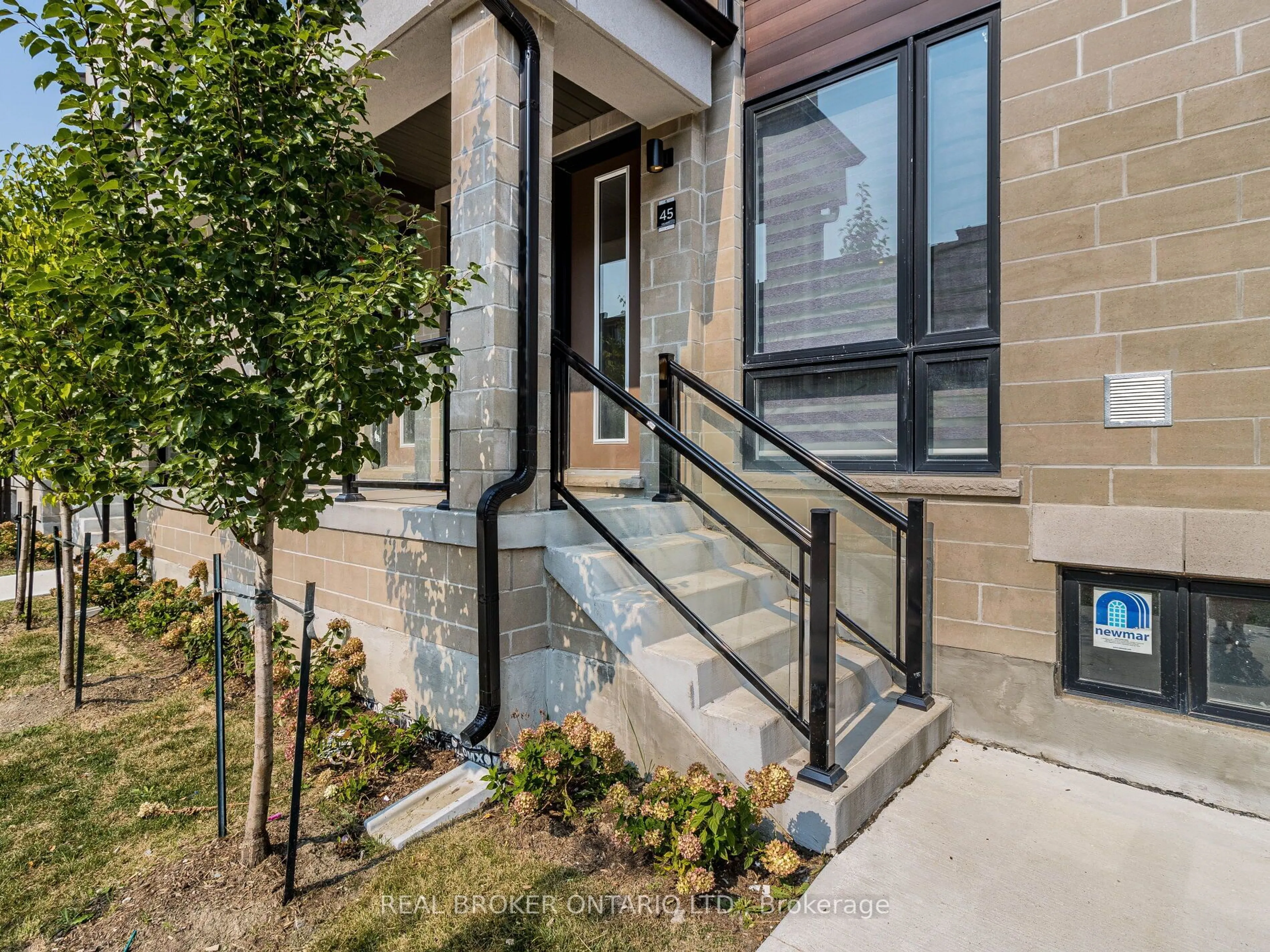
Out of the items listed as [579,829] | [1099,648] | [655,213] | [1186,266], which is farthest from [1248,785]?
[655,213]

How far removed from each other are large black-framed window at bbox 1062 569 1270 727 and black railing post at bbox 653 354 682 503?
6.33 feet

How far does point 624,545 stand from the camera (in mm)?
3125

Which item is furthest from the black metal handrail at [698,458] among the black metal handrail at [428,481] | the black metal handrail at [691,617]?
the black metal handrail at [428,481]

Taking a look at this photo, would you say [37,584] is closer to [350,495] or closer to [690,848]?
[350,495]

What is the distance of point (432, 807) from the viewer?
108 inches

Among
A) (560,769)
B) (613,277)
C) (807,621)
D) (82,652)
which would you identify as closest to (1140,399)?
(807,621)

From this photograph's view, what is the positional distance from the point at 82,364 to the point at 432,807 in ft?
7.11

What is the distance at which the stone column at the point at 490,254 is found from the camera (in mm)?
3051

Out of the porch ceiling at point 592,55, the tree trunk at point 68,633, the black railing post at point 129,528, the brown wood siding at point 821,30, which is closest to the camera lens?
the porch ceiling at point 592,55

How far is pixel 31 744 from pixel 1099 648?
5.35 metres

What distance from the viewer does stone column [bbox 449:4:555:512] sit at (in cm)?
305

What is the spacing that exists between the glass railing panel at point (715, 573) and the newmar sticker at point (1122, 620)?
1.60m

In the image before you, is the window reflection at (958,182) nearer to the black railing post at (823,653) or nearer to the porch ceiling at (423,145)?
the black railing post at (823,653)

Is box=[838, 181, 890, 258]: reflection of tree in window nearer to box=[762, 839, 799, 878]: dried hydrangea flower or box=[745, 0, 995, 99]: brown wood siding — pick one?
box=[745, 0, 995, 99]: brown wood siding
